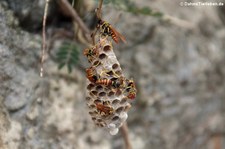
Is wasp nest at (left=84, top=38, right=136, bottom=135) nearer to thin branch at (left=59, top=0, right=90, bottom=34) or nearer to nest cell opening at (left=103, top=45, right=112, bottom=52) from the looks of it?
nest cell opening at (left=103, top=45, right=112, bottom=52)

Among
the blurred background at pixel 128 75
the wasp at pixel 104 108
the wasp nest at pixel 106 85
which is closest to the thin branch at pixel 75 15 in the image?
the blurred background at pixel 128 75

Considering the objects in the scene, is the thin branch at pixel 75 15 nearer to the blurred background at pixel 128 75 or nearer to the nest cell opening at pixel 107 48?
the blurred background at pixel 128 75

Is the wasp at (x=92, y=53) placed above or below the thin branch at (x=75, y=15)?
below

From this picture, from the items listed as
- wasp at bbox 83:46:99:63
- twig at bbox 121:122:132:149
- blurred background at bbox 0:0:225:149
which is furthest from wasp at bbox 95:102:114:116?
twig at bbox 121:122:132:149

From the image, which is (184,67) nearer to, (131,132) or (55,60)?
(131,132)

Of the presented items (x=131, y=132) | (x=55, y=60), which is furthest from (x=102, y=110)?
(x=131, y=132)

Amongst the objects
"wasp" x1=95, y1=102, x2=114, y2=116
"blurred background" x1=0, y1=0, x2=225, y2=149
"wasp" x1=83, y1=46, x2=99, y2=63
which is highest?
"blurred background" x1=0, y1=0, x2=225, y2=149
